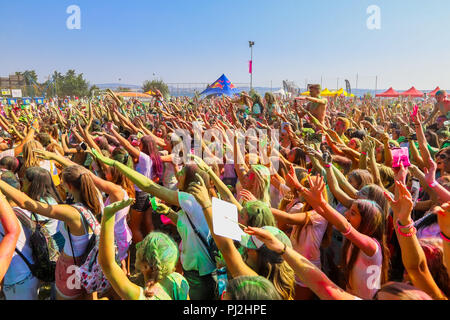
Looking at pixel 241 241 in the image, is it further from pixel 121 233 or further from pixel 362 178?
pixel 362 178

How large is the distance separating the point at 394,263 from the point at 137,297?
1.90 m

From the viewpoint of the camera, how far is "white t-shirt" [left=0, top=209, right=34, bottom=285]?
2.32 m

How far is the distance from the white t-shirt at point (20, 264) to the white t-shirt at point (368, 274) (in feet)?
8.00

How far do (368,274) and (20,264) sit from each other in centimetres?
254

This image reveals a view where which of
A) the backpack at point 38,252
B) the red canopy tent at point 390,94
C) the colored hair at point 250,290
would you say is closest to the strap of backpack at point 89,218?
the backpack at point 38,252

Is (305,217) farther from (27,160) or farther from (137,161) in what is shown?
(27,160)

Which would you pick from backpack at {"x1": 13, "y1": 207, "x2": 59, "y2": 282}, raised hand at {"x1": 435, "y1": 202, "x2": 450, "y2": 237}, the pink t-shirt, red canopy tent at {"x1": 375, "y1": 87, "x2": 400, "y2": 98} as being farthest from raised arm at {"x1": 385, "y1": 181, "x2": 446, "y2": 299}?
red canopy tent at {"x1": 375, "y1": 87, "x2": 400, "y2": 98}

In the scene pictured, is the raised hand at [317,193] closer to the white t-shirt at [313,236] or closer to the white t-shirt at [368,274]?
the white t-shirt at [368,274]

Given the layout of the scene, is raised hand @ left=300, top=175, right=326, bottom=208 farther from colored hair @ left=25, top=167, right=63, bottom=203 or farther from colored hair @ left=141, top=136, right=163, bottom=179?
colored hair @ left=141, top=136, right=163, bottom=179

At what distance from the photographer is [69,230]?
2.33 m

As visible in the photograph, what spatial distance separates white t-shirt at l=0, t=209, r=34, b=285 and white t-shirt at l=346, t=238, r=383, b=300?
8.00ft

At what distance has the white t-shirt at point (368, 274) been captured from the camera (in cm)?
204

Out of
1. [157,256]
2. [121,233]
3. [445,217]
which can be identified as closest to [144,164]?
[121,233]
